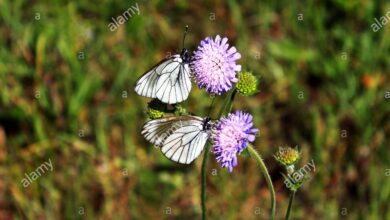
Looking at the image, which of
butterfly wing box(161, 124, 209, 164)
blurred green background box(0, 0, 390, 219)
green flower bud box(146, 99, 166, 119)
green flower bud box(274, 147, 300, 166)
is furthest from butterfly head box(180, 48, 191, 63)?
blurred green background box(0, 0, 390, 219)

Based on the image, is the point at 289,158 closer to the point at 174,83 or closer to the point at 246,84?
the point at 246,84

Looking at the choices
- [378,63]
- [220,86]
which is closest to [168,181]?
[378,63]

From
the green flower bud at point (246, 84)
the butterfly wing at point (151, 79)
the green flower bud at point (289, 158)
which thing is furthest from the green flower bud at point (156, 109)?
the green flower bud at point (289, 158)

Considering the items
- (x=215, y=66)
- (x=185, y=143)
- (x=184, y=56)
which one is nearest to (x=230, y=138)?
(x=185, y=143)

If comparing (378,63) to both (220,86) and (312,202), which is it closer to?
(312,202)

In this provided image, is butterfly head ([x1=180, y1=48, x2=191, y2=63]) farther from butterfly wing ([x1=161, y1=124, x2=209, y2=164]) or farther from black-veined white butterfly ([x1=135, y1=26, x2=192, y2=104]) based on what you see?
butterfly wing ([x1=161, y1=124, x2=209, y2=164])

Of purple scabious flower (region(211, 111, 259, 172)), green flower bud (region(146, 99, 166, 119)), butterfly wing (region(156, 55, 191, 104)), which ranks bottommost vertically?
purple scabious flower (region(211, 111, 259, 172))

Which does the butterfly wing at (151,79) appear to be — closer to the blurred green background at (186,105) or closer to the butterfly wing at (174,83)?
the butterfly wing at (174,83)
